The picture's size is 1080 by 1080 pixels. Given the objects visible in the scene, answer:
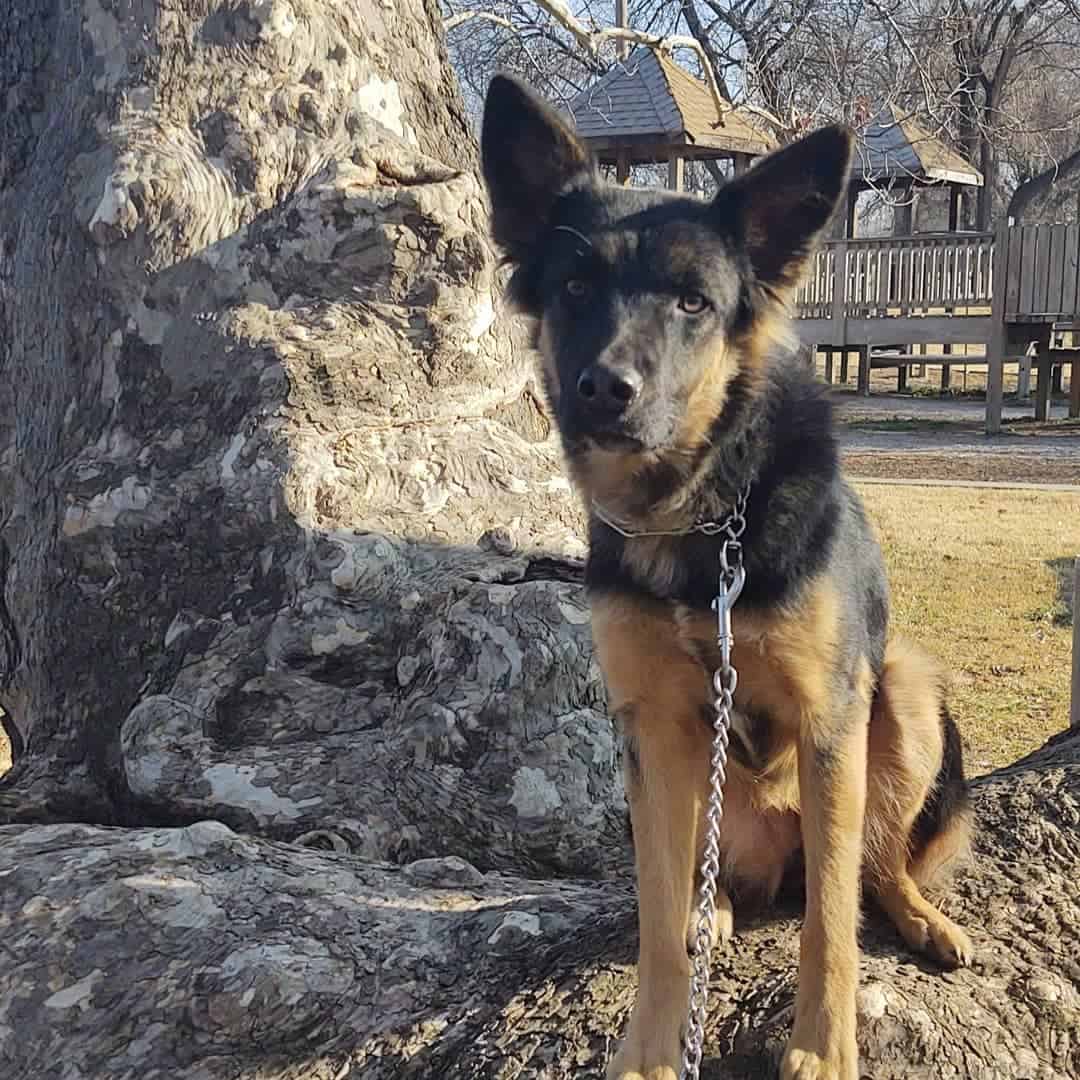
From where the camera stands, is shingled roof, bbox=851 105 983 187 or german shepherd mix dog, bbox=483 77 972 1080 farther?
shingled roof, bbox=851 105 983 187

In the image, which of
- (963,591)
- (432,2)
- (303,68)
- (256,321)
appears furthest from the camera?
(963,591)

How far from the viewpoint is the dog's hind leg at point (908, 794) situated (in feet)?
10.1

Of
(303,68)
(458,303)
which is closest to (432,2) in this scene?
(303,68)

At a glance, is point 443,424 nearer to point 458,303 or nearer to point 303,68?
point 458,303

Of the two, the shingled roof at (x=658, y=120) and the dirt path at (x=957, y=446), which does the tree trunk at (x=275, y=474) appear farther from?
the shingled roof at (x=658, y=120)

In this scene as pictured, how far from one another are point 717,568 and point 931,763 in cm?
86

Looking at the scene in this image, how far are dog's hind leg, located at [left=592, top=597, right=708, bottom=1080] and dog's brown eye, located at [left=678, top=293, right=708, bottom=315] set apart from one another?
0.71 metres

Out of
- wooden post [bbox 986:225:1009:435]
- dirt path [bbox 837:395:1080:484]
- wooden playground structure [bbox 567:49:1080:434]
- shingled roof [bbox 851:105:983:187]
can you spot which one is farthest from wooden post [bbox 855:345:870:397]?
wooden post [bbox 986:225:1009:435]

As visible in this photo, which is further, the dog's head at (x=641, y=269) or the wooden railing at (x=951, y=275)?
the wooden railing at (x=951, y=275)

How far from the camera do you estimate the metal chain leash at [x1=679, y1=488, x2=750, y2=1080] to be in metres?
2.32

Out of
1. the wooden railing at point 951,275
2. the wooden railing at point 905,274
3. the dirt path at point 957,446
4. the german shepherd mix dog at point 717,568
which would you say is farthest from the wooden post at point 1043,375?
the german shepherd mix dog at point 717,568

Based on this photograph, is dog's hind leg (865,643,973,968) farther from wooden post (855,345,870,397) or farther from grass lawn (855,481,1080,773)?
wooden post (855,345,870,397)

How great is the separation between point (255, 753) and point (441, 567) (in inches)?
32.9

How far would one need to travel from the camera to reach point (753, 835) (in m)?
3.18
